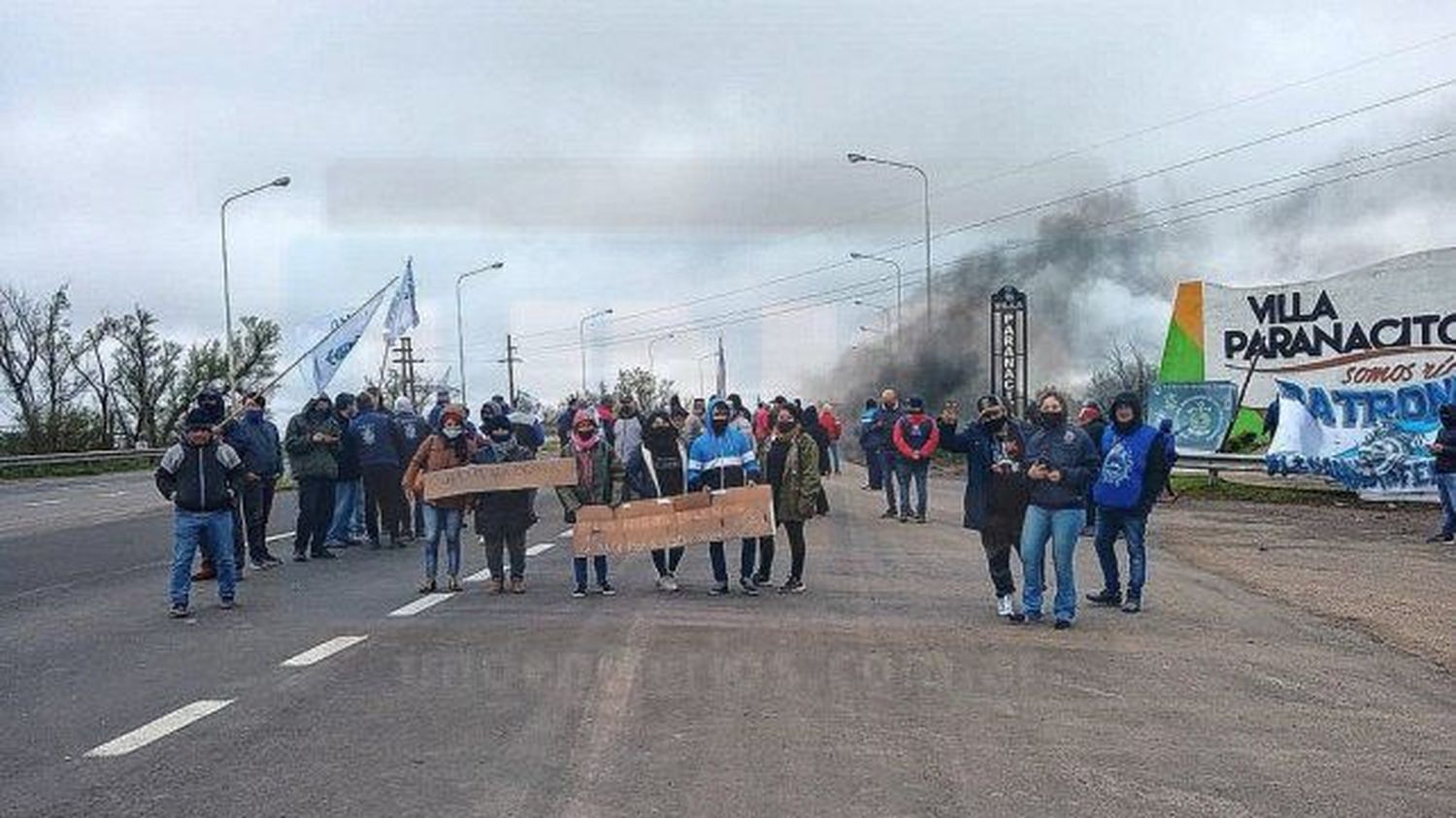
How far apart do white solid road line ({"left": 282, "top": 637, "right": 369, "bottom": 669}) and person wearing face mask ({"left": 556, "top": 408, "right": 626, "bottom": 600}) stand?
2877 mm

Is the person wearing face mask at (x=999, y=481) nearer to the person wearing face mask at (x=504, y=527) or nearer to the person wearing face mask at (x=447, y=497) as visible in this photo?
the person wearing face mask at (x=504, y=527)

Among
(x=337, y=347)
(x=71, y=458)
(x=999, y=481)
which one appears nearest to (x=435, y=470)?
(x=999, y=481)

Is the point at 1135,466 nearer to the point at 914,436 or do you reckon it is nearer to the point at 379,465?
the point at 914,436

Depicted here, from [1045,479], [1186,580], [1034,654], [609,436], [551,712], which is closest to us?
[551,712]

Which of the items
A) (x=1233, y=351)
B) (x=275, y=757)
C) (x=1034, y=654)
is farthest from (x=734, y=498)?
(x=1233, y=351)

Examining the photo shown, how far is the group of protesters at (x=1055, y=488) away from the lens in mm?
10469

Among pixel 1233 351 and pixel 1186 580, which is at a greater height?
pixel 1233 351

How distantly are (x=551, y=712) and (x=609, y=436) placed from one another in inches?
512

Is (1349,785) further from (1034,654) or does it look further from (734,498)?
(734,498)

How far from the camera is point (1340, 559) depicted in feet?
51.6

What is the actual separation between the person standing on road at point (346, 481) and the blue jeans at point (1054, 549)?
326 inches

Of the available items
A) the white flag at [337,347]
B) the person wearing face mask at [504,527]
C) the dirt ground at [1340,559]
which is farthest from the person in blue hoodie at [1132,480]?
the white flag at [337,347]

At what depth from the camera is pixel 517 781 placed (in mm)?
5996

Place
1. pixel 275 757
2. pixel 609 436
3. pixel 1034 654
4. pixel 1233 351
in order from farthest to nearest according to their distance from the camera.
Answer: pixel 1233 351 < pixel 609 436 < pixel 1034 654 < pixel 275 757
